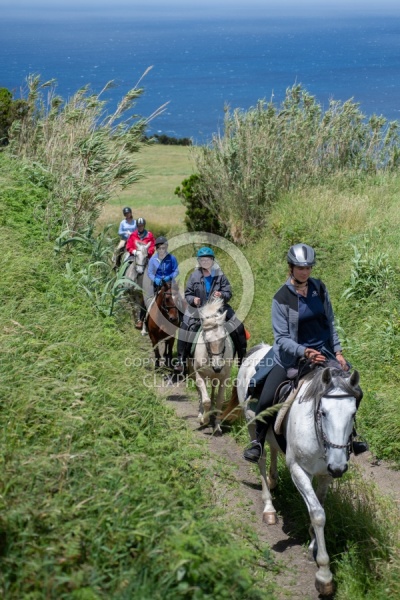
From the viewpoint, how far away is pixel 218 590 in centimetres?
471

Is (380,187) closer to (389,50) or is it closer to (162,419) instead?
(162,419)

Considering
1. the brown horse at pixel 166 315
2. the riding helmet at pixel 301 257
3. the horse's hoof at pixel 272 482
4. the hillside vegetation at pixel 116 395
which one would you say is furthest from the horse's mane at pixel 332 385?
the brown horse at pixel 166 315

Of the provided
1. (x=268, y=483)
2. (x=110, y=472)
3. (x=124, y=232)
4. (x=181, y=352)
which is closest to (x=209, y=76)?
(x=124, y=232)

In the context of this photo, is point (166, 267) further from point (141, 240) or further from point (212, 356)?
point (212, 356)

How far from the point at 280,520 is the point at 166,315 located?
5.77 meters

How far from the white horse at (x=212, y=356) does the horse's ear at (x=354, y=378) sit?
3.54m

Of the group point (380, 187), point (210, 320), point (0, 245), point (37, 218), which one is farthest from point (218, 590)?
point (380, 187)

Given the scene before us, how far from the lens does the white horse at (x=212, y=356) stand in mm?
10258

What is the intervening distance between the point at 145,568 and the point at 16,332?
3.59 meters

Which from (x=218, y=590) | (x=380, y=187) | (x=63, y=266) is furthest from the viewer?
(x=380, y=187)

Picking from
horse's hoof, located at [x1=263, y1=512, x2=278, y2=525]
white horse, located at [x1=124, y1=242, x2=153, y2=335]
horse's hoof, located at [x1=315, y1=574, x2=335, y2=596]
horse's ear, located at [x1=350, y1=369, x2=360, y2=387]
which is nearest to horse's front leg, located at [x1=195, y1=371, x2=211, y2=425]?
horse's hoof, located at [x1=263, y1=512, x2=278, y2=525]

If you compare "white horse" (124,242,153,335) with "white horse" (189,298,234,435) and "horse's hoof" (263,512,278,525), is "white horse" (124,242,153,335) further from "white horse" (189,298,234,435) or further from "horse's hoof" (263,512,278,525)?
"horse's hoof" (263,512,278,525)

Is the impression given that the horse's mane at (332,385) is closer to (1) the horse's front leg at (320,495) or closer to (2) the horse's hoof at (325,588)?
(1) the horse's front leg at (320,495)

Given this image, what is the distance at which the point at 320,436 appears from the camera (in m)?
6.66
